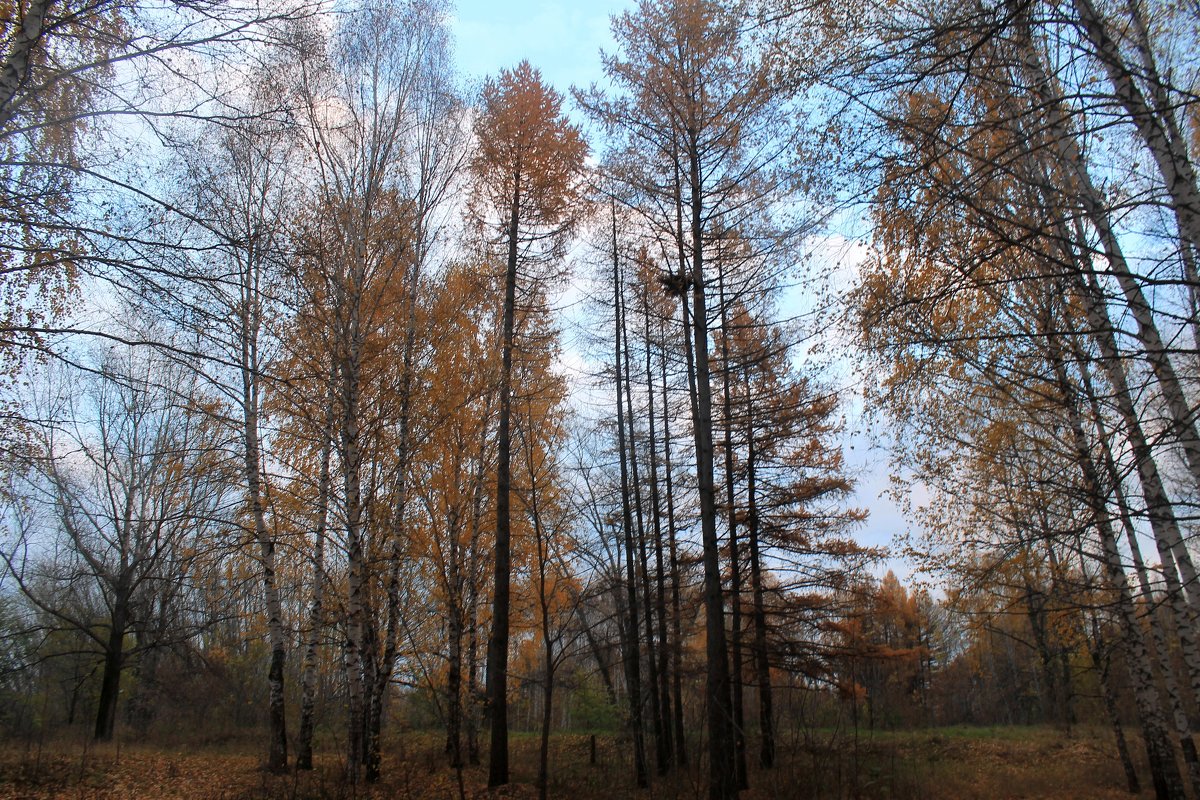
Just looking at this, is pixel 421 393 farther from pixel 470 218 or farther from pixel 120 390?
pixel 120 390

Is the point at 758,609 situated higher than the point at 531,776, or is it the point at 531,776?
the point at 758,609

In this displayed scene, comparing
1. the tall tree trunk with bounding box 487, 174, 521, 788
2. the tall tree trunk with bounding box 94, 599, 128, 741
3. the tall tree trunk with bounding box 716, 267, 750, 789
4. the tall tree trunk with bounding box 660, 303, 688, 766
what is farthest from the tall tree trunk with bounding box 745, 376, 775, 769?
the tall tree trunk with bounding box 94, 599, 128, 741

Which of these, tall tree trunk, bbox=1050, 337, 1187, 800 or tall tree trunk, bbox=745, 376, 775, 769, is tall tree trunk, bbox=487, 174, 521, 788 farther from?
tall tree trunk, bbox=1050, 337, 1187, 800

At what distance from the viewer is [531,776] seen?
10.6 metres

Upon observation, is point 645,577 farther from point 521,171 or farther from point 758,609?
point 521,171

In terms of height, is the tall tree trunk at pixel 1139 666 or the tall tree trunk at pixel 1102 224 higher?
the tall tree trunk at pixel 1102 224

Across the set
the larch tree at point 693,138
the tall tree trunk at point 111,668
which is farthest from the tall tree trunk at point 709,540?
the tall tree trunk at point 111,668

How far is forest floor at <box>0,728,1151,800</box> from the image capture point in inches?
305

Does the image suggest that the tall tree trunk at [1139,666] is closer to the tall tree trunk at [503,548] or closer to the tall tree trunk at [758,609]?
the tall tree trunk at [758,609]

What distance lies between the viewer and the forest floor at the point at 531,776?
7.75m

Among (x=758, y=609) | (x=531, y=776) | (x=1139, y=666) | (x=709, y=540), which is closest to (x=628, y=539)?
(x=758, y=609)

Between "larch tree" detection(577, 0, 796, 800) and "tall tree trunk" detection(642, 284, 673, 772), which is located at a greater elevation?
"larch tree" detection(577, 0, 796, 800)

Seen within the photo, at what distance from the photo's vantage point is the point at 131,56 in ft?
13.1

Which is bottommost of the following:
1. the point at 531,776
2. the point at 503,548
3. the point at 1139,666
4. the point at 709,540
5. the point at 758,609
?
the point at 531,776
